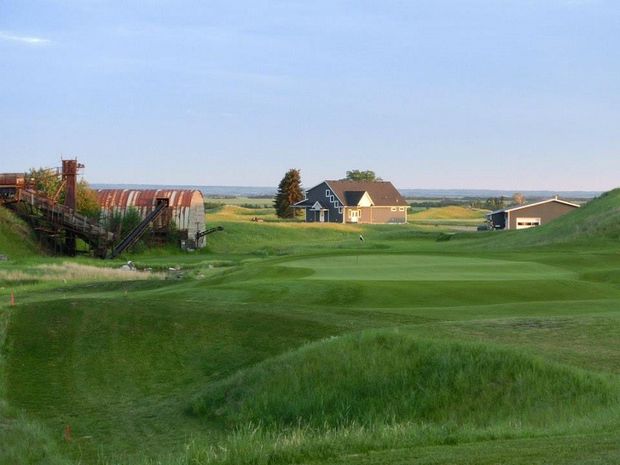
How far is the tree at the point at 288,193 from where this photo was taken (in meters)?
129

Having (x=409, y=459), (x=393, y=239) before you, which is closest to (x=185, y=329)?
(x=409, y=459)

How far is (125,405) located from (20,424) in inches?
90.2

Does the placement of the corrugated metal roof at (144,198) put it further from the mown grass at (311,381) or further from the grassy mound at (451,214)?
the grassy mound at (451,214)

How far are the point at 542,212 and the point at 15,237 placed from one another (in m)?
50.9

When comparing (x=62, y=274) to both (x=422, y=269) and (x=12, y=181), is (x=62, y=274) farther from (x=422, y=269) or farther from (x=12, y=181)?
(x=12, y=181)

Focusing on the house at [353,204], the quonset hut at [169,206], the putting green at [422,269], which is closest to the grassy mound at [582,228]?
the putting green at [422,269]

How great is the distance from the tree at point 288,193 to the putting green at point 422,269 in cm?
8690

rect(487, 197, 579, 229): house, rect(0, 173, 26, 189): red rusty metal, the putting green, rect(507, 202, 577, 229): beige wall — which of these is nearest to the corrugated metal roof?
rect(0, 173, 26, 189): red rusty metal

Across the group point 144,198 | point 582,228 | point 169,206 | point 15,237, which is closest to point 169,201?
point 169,206

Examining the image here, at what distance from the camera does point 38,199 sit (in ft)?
200

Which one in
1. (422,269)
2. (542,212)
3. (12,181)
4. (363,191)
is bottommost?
(422,269)

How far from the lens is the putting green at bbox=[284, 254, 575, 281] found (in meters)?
32.5

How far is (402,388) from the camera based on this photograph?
15.7 metres

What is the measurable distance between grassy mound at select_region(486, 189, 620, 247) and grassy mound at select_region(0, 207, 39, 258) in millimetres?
30520
